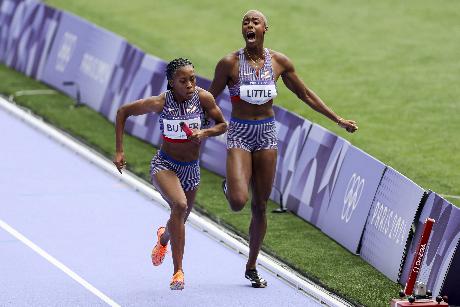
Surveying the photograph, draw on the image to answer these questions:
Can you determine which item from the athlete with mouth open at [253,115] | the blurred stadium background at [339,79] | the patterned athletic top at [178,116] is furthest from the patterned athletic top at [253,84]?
the blurred stadium background at [339,79]

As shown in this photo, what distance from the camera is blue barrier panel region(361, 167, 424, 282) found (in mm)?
14117

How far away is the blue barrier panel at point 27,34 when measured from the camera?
24.3 metres

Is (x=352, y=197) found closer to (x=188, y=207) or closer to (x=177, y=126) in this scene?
(x=188, y=207)

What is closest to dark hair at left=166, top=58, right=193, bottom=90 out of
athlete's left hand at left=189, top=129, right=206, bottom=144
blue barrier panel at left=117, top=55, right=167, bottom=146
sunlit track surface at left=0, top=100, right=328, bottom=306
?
athlete's left hand at left=189, top=129, right=206, bottom=144

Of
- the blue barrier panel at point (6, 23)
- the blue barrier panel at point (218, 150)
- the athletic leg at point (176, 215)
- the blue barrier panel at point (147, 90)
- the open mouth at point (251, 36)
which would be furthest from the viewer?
the blue barrier panel at point (6, 23)

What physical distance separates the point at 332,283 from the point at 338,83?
10.2m

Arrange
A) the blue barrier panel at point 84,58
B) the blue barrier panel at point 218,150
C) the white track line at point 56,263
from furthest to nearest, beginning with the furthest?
the blue barrier panel at point 84,58 → the blue barrier panel at point 218,150 → the white track line at point 56,263

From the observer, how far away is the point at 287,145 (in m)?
17.5

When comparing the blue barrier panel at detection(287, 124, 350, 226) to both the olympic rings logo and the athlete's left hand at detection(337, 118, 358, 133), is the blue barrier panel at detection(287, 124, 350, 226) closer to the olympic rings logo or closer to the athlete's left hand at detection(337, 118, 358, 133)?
the olympic rings logo

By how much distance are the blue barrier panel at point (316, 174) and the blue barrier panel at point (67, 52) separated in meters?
6.96

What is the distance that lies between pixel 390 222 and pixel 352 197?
1107 mm

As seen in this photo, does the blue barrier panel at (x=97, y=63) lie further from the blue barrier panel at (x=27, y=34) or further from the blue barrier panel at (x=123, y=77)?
the blue barrier panel at (x=27, y=34)

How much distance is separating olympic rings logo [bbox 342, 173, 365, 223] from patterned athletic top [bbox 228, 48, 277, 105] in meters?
2.31

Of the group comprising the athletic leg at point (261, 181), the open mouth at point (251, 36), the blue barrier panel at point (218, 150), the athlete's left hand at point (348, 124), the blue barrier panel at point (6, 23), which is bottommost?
the blue barrier panel at point (6, 23)
